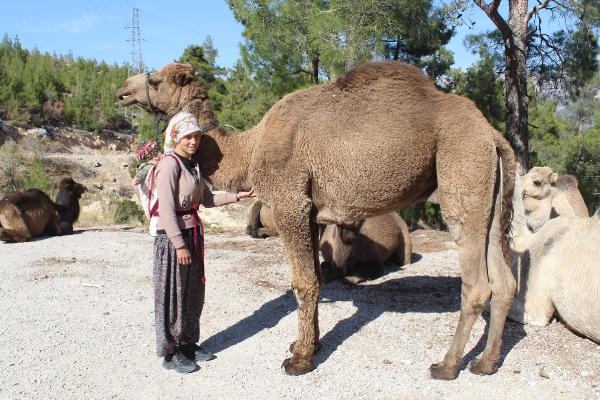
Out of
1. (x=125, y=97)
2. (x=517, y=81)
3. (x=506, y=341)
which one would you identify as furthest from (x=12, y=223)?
(x=517, y=81)

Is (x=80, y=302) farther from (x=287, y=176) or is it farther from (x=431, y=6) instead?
(x=431, y=6)

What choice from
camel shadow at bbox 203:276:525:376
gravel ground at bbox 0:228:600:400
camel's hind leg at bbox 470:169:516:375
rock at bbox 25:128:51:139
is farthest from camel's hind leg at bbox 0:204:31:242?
rock at bbox 25:128:51:139

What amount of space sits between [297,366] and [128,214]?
45.9 ft

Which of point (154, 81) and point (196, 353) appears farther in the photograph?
point (154, 81)

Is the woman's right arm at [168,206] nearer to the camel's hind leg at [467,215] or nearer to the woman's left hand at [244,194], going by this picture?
the woman's left hand at [244,194]

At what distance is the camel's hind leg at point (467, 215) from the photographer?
4645 millimetres

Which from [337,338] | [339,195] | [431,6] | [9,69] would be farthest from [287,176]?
[9,69]

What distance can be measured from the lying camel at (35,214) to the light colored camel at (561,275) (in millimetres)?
9857

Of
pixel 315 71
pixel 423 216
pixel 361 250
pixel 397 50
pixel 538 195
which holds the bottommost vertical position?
pixel 423 216

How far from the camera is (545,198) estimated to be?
8.50 meters

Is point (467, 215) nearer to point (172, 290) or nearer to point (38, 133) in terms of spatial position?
point (172, 290)

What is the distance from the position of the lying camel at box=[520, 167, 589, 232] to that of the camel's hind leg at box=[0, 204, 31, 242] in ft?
32.0

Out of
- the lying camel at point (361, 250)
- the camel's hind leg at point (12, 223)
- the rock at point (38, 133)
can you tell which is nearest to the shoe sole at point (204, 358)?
the lying camel at point (361, 250)

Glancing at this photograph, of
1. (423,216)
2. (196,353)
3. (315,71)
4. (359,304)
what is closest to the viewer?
(196,353)
